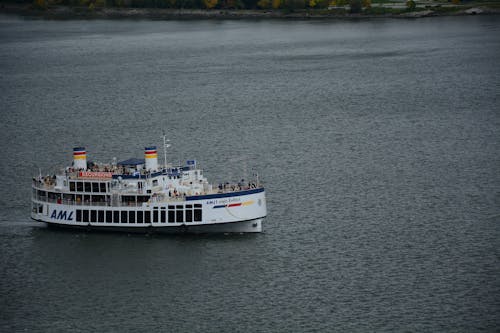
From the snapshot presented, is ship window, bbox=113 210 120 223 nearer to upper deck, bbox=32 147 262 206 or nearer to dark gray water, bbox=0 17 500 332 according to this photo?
upper deck, bbox=32 147 262 206

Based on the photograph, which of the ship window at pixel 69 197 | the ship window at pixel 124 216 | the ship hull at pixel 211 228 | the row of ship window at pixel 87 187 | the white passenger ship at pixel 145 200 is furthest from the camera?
the ship window at pixel 69 197

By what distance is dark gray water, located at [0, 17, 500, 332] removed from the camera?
5231 centimetres

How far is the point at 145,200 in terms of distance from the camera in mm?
63062

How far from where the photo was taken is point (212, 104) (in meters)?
110

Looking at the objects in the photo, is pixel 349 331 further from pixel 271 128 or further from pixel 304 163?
pixel 271 128

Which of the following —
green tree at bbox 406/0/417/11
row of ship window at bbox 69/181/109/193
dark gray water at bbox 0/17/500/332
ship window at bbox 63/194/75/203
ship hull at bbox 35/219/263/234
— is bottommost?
dark gray water at bbox 0/17/500/332

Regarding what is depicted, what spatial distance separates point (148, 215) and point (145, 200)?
1.02 m

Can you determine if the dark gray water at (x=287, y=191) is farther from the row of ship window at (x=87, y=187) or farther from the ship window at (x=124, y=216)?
the row of ship window at (x=87, y=187)

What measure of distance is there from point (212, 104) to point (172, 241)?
4972 centimetres

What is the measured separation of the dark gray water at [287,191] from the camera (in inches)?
2060

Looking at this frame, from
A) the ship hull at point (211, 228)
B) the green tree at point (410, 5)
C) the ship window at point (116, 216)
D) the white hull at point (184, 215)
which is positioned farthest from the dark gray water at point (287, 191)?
the green tree at point (410, 5)

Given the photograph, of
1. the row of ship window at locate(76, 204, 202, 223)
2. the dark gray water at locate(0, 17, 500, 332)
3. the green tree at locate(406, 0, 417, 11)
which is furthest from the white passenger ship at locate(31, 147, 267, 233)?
the green tree at locate(406, 0, 417, 11)

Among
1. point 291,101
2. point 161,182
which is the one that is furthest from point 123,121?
point 161,182

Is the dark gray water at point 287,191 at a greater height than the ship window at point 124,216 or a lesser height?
lesser
